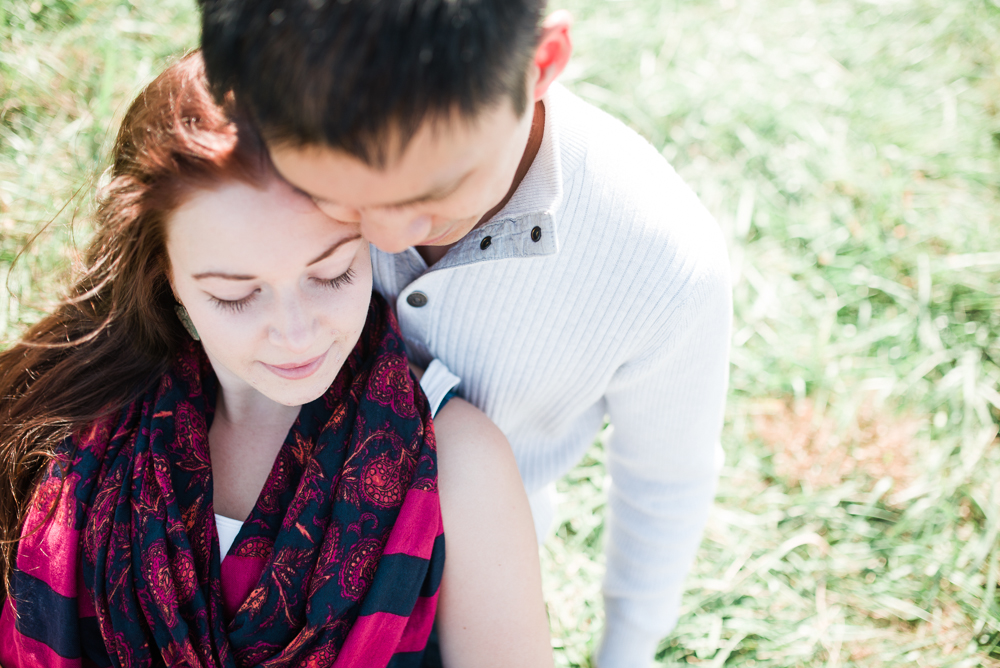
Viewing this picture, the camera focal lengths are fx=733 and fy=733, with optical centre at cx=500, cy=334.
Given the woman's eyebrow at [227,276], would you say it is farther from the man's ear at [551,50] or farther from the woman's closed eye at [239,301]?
the man's ear at [551,50]

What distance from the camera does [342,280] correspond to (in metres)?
1.44

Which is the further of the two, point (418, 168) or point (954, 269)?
point (954, 269)

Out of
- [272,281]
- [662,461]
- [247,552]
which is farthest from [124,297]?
[662,461]

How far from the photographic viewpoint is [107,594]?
1547 millimetres

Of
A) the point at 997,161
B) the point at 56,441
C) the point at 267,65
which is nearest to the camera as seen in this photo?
the point at 267,65

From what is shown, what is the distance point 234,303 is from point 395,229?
414 mm

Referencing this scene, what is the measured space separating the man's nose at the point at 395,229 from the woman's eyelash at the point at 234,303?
11.6 inches

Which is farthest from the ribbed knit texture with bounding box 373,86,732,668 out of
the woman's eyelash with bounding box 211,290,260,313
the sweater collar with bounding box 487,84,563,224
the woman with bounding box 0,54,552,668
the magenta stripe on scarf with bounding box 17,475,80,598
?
the magenta stripe on scarf with bounding box 17,475,80,598

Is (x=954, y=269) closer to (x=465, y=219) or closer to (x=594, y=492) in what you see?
(x=594, y=492)

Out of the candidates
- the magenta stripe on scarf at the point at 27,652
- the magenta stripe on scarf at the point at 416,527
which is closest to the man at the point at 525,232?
the magenta stripe on scarf at the point at 416,527

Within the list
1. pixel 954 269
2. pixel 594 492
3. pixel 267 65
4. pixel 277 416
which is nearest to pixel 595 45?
pixel 954 269

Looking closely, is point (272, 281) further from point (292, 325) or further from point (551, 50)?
point (551, 50)

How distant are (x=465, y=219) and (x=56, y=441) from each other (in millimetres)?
1142

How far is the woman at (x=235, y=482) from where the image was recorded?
4.64 feet
